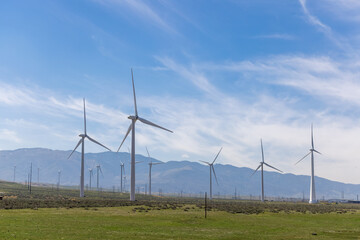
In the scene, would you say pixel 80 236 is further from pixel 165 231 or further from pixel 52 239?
pixel 165 231

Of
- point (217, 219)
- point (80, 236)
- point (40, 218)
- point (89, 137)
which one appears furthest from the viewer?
point (89, 137)

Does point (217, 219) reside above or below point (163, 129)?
below

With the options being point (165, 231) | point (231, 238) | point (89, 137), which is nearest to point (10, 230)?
point (165, 231)

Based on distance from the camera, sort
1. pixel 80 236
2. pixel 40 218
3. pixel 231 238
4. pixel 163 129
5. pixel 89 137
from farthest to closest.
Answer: pixel 89 137
pixel 163 129
pixel 40 218
pixel 231 238
pixel 80 236

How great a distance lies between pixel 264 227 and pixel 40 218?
3226 centimetres

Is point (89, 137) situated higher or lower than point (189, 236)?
higher

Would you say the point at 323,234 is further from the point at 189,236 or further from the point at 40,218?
the point at 40,218

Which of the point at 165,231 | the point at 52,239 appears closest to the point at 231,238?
the point at 165,231

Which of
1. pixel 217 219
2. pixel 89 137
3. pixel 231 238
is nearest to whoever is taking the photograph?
pixel 231 238

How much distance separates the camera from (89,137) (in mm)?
168875

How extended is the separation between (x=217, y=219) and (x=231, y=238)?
23.2 m

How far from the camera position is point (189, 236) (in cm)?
4966

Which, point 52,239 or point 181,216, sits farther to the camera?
point 181,216

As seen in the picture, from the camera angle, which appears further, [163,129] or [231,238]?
[163,129]
